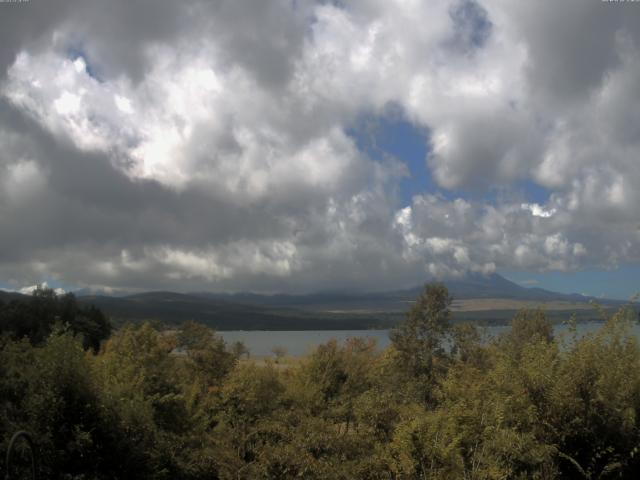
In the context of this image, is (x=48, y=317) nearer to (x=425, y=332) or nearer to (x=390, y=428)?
(x=425, y=332)

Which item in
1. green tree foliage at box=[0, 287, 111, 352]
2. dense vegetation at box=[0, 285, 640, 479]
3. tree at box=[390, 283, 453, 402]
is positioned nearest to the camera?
dense vegetation at box=[0, 285, 640, 479]

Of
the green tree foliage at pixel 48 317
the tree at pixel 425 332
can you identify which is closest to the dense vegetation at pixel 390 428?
the tree at pixel 425 332

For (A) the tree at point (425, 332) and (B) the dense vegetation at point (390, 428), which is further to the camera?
(A) the tree at point (425, 332)

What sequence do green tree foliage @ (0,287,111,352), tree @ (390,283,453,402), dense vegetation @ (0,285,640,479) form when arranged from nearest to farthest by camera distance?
dense vegetation @ (0,285,640,479) < tree @ (390,283,453,402) < green tree foliage @ (0,287,111,352)

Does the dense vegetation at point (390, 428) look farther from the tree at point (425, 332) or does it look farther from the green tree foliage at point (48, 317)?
the green tree foliage at point (48, 317)

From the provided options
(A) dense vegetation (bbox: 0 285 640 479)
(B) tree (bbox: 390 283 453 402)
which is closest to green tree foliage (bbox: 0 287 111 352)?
(B) tree (bbox: 390 283 453 402)

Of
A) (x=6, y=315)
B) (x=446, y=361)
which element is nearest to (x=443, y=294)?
(x=446, y=361)

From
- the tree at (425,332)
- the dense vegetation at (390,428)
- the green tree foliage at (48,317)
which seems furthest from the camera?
the green tree foliage at (48,317)

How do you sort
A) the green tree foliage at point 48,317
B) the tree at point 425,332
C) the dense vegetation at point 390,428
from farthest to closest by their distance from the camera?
the green tree foliage at point 48,317
the tree at point 425,332
the dense vegetation at point 390,428

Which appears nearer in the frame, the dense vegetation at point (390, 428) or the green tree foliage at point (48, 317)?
the dense vegetation at point (390, 428)

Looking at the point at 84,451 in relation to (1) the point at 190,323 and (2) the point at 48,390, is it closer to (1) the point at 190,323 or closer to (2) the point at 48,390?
(2) the point at 48,390

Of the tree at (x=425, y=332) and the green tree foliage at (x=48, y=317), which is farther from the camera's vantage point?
the green tree foliage at (x=48, y=317)

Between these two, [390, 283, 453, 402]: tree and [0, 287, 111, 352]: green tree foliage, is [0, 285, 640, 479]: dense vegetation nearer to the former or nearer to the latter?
[390, 283, 453, 402]: tree

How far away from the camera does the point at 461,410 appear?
1424cm
